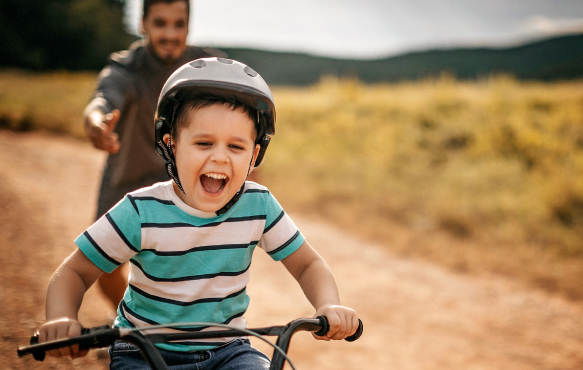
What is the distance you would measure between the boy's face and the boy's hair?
1 cm

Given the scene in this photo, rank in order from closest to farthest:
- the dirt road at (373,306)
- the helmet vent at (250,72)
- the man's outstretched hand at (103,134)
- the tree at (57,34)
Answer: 1. the helmet vent at (250,72)
2. the man's outstretched hand at (103,134)
3. the dirt road at (373,306)
4. the tree at (57,34)

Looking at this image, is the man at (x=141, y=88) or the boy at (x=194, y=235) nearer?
the boy at (x=194, y=235)

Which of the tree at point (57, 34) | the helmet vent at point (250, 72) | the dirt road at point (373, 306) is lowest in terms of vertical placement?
the dirt road at point (373, 306)

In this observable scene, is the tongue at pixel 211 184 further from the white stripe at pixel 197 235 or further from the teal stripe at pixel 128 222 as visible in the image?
the teal stripe at pixel 128 222

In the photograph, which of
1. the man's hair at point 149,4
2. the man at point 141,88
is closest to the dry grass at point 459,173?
the man at point 141,88

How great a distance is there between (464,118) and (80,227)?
1067cm

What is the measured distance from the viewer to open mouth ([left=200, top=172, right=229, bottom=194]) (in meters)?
1.59

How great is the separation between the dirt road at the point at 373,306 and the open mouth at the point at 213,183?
2115 mm

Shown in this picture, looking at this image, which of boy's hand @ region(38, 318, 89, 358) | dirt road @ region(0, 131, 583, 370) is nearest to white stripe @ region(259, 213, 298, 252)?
boy's hand @ region(38, 318, 89, 358)

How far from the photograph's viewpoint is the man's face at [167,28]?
2631mm

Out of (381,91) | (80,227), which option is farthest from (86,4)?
(80,227)

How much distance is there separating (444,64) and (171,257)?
34523mm

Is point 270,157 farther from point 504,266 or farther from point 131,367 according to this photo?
point 131,367

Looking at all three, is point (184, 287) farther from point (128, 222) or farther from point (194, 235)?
point (128, 222)
